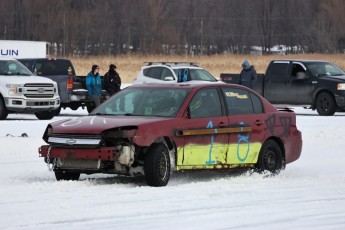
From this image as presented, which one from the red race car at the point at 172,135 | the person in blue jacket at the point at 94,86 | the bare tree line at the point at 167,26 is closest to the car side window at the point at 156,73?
the person in blue jacket at the point at 94,86

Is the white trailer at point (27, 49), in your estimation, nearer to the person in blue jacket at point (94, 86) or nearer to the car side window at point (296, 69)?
the car side window at point (296, 69)

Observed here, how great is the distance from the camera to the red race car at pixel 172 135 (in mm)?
12180

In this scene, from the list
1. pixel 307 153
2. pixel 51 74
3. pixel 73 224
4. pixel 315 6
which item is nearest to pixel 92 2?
pixel 315 6

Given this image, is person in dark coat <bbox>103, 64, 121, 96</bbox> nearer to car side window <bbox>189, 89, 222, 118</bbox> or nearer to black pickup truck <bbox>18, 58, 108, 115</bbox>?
black pickup truck <bbox>18, 58, 108, 115</bbox>

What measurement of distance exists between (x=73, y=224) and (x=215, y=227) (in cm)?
132

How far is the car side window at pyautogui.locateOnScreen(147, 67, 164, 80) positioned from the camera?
105 feet

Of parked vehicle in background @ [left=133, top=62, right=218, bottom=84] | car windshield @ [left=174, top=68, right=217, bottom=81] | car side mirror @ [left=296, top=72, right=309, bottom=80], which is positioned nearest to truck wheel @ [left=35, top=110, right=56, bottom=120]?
parked vehicle in background @ [left=133, top=62, right=218, bottom=84]

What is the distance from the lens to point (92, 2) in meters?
130

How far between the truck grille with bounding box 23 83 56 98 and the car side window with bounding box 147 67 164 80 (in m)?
5.72

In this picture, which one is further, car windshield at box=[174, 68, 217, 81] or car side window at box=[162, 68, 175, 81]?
car side window at box=[162, 68, 175, 81]

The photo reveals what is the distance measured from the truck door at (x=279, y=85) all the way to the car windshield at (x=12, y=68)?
322 inches

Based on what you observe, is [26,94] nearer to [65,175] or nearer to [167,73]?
[167,73]

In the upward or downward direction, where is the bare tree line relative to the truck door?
upward

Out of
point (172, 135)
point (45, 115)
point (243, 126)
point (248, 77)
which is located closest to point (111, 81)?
point (45, 115)
